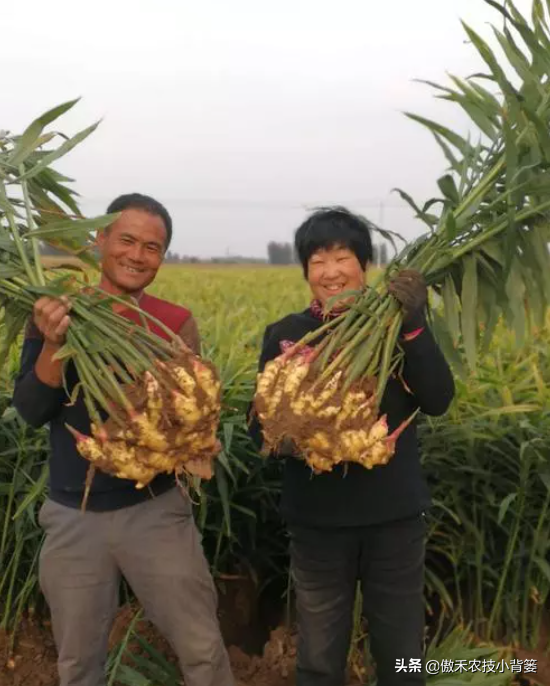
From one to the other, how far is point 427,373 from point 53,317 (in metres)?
0.85

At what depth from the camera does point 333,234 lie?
77.5 inches

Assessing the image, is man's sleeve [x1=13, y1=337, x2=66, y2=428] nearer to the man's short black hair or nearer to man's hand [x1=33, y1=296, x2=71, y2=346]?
man's hand [x1=33, y1=296, x2=71, y2=346]

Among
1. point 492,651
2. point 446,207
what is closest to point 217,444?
point 446,207

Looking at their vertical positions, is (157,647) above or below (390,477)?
below

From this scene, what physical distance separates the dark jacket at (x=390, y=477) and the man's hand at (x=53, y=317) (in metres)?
0.55

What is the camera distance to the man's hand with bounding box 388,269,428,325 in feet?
5.87

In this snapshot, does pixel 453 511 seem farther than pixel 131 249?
Yes

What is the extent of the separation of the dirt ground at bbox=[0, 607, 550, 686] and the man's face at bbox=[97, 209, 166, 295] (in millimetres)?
1092

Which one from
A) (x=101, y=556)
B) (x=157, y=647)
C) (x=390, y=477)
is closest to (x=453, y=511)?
(x=390, y=477)

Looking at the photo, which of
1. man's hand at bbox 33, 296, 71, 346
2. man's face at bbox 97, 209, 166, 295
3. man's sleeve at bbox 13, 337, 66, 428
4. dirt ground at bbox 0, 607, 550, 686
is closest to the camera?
man's hand at bbox 33, 296, 71, 346

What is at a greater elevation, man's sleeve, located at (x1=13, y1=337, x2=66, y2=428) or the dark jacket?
man's sleeve, located at (x1=13, y1=337, x2=66, y2=428)

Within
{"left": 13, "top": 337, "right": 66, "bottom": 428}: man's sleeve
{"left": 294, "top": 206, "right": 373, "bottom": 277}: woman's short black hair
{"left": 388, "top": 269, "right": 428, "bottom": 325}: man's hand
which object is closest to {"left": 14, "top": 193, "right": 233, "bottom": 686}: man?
{"left": 13, "top": 337, "right": 66, "bottom": 428}: man's sleeve

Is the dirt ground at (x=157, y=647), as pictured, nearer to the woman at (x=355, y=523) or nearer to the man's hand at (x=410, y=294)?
the woman at (x=355, y=523)

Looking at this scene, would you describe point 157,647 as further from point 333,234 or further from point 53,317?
point 333,234
